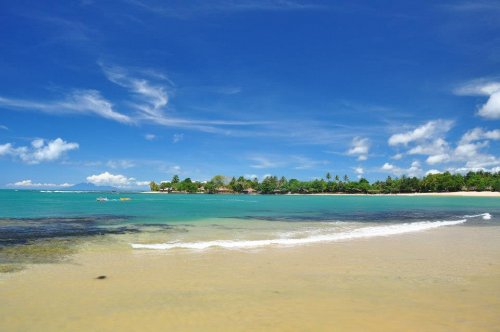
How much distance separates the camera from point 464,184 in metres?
199

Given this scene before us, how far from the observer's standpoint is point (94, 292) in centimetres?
942

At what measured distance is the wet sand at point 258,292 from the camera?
24.0 ft

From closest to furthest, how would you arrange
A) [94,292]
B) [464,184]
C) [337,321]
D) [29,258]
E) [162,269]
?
[337,321]
[94,292]
[162,269]
[29,258]
[464,184]

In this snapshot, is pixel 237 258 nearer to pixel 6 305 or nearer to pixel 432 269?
pixel 432 269

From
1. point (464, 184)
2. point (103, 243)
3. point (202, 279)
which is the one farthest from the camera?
point (464, 184)

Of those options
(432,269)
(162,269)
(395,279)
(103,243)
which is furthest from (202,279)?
(103,243)

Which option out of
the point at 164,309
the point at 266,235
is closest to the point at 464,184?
the point at 266,235

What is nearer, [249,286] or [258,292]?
[258,292]

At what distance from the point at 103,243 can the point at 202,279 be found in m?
9.28

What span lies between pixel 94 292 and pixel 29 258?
6.21 meters

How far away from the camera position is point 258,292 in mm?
9438

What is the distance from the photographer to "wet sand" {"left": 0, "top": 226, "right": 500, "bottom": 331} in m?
7.32

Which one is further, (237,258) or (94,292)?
(237,258)

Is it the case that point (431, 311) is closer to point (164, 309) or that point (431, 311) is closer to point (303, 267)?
point (303, 267)
